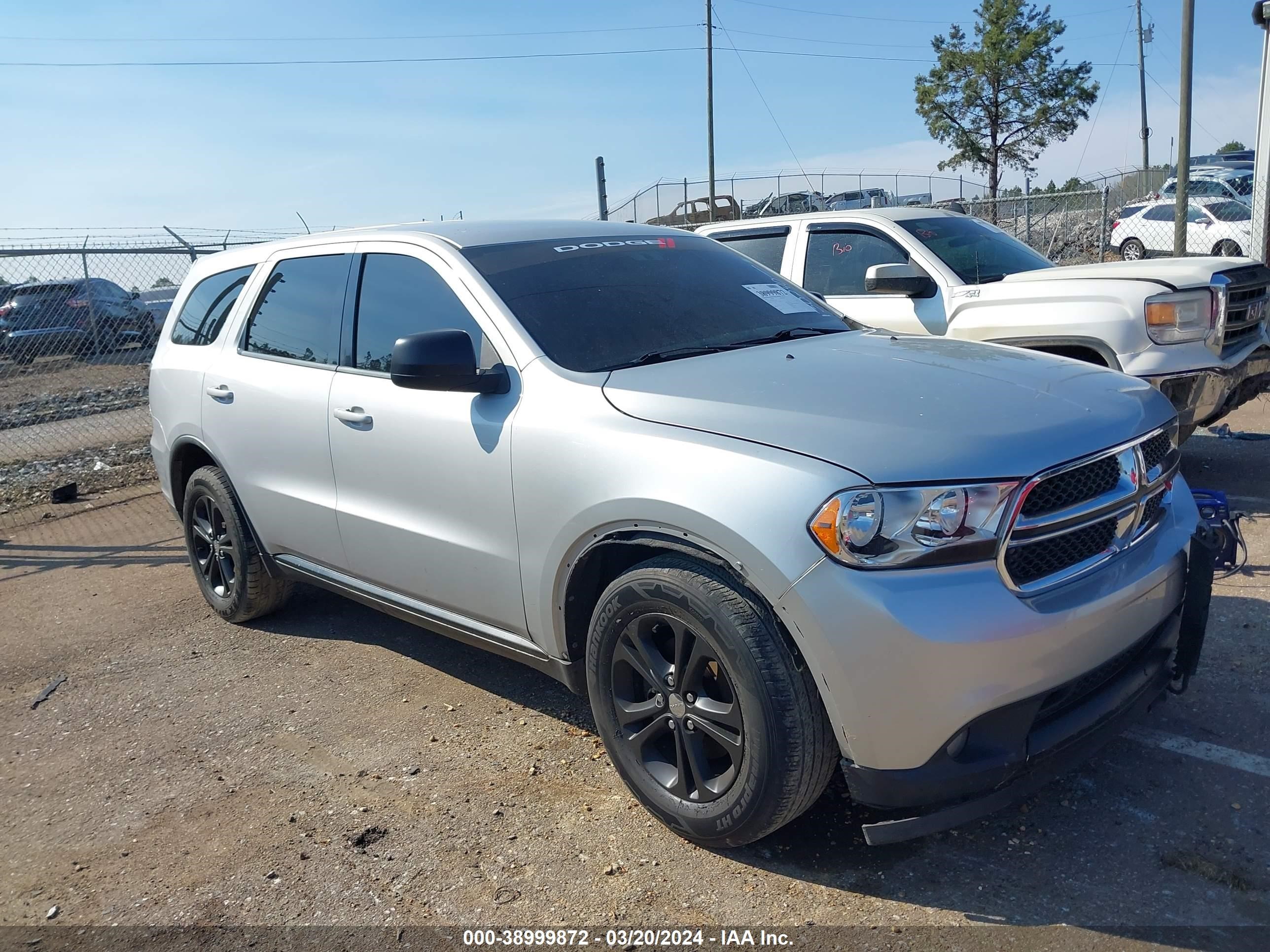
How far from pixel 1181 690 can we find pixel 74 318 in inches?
447

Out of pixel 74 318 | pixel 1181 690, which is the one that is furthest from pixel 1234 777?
pixel 74 318

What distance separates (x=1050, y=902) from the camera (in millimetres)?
2676

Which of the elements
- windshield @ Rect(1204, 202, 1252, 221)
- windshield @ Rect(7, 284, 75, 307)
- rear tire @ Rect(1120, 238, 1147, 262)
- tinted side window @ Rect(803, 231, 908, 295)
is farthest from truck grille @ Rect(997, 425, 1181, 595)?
rear tire @ Rect(1120, 238, 1147, 262)

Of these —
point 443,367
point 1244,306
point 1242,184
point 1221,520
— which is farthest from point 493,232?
point 1242,184

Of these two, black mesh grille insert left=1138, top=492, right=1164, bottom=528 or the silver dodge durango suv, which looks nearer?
the silver dodge durango suv

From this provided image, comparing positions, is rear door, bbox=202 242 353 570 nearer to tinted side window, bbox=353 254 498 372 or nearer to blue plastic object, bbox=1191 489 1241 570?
tinted side window, bbox=353 254 498 372

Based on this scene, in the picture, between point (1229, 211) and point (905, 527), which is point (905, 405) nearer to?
point (905, 527)

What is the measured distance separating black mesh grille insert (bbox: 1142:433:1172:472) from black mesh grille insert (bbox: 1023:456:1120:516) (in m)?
0.21

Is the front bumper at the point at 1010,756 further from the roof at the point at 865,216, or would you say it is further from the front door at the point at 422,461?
the roof at the point at 865,216

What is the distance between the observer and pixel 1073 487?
8.86 feet

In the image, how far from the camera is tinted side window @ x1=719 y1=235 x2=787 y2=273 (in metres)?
7.45

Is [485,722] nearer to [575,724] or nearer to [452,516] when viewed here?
[575,724]

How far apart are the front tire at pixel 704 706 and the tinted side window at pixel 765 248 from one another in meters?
4.86

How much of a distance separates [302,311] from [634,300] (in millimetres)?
1588
